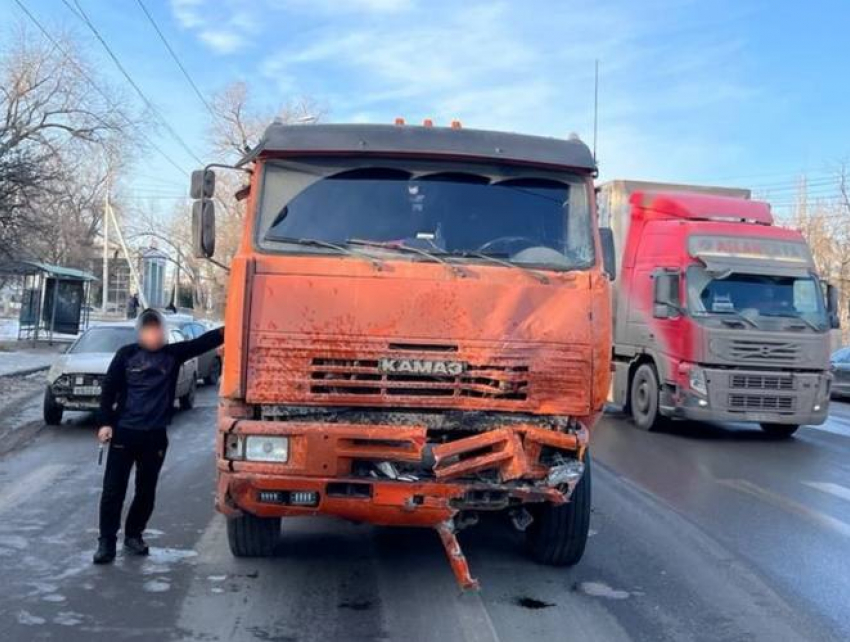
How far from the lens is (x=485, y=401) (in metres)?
5.21

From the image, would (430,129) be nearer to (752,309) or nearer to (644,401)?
(752,309)

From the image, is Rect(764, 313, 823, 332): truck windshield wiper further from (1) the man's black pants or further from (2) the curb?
(2) the curb

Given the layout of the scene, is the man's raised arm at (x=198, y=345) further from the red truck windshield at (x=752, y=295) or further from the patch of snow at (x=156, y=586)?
the red truck windshield at (x=752, y=295)

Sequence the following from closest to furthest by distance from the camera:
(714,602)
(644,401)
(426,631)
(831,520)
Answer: (426,631), (714,602), (831,520), (644,401)

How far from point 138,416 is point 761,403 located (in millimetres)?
9508

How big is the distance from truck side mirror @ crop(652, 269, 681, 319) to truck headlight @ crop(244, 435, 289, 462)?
9103mm

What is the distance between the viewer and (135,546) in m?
6.28

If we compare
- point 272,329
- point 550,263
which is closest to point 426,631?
point 272,329

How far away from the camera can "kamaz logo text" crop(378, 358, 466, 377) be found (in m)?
5.19

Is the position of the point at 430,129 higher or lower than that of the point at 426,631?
higher

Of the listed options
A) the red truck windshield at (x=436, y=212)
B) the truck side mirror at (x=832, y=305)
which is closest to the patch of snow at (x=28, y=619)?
the red truck windshield at (x=436, y=212)

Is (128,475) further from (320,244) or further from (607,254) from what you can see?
(607,254)

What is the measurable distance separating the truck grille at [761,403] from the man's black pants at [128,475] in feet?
29.3

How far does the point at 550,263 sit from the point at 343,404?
1.64 meters
